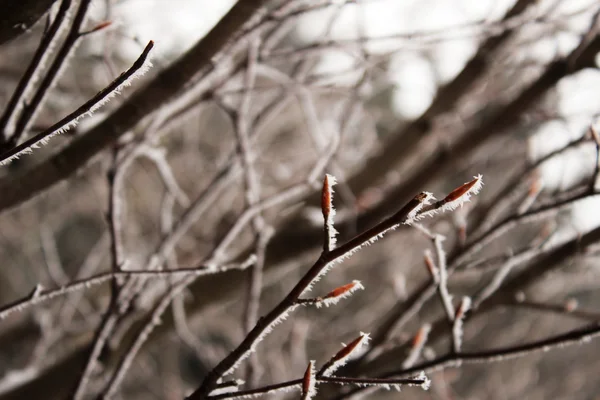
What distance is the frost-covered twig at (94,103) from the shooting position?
616 millimetres

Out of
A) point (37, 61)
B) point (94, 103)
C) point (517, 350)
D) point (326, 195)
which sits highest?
point (37, 61)

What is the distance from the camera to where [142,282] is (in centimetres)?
124

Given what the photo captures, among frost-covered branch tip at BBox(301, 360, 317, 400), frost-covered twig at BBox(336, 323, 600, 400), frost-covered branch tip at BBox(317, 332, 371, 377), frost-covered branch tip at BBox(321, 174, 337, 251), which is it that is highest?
frost-covered branch tip at BBox(321, 174, 337, 251)

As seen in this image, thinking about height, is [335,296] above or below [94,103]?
below

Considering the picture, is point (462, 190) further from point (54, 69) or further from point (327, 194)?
point (54, 69)

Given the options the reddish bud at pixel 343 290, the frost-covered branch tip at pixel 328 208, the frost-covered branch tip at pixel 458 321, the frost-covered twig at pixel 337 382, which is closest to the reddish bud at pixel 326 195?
the frost-covered branch tip at pixel 328 208

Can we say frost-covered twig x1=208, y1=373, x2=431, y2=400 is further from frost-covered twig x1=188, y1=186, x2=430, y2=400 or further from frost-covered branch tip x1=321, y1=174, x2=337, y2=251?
frost-covered branch tip x1=321, y1=174, x2=337, y2=251

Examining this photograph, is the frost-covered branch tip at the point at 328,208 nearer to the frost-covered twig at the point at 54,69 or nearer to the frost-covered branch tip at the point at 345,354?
the frost-covered branch tip at the point at 345,354

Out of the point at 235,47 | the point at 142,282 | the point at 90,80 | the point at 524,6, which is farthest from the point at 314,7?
the point at 90,80

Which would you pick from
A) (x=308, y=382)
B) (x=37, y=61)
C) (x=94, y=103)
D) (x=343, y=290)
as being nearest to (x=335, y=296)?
(x=343, y=290)

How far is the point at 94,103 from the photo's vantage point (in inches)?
25.4

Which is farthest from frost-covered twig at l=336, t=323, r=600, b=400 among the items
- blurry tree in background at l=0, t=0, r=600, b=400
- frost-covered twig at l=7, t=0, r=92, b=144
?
frost-covered twig at l=7, t=0, r=92, b=144

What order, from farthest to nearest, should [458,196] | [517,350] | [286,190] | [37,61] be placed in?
[286,190] → [517,350] → [37,61] → [458,196]

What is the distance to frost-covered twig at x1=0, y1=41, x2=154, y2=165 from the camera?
2.02ft
